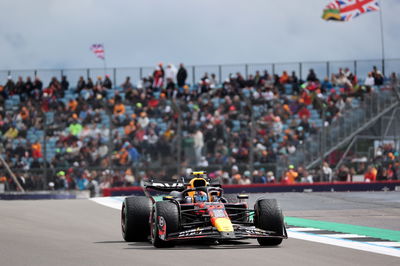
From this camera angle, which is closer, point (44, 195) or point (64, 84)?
point (44, 195)

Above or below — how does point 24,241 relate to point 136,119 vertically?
below

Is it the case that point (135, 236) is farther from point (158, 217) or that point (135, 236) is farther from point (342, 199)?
point (342, 199)

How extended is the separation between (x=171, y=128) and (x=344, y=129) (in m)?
6.48

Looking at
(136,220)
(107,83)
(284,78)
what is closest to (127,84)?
(107,83)

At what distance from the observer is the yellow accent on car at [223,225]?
10.9 metres

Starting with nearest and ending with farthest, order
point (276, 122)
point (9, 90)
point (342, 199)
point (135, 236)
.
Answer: point (135, 236) → point (342, 199) → point (276, 122) → point (9, 90)

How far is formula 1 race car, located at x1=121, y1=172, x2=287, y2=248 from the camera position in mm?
11055

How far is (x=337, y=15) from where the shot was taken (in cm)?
3738

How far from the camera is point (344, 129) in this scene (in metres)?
30.5

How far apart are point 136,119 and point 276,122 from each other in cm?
488

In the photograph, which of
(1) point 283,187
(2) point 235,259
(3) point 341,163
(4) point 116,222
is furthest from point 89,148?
(2) point 235,259

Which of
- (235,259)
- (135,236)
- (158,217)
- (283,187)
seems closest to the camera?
(235,259)

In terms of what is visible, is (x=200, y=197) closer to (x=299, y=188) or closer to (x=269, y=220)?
(x=269, y=220)

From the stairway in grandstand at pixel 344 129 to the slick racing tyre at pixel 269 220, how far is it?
1694 centimetres
